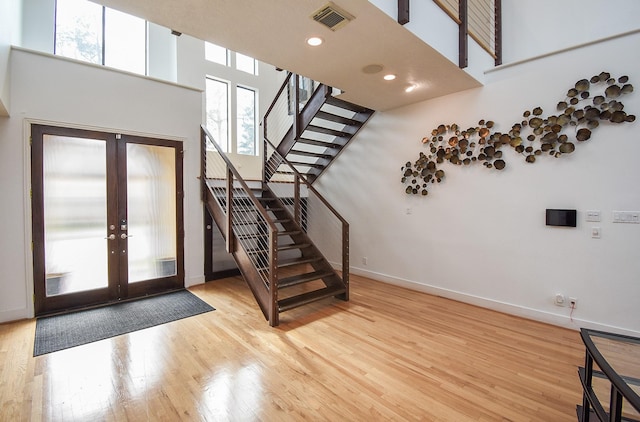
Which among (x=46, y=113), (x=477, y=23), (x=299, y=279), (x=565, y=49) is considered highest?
(x=477, y=23)

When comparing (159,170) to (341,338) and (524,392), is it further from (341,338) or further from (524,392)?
(524,392)

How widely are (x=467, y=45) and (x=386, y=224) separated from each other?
8.88ft

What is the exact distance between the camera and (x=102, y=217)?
12.5 ft

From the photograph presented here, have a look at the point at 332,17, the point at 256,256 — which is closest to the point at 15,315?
the point at 256,256

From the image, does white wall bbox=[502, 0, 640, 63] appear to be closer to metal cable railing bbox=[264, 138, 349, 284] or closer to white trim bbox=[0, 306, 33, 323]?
metal cable railing bbox=[264, 138, 349, 284]

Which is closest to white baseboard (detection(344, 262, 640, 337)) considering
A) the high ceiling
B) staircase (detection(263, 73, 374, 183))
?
staircase (detection(263, 73, 374, 183))

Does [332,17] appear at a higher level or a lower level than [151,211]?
higher

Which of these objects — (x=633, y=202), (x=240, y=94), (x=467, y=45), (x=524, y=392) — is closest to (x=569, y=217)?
(x=633, y=202)

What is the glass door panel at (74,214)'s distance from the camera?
3.51 m

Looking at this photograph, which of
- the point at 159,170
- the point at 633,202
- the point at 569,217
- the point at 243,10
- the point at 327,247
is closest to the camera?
the point at 243,10

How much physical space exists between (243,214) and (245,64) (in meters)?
4.08

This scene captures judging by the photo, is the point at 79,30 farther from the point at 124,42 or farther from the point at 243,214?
the point at 243,214

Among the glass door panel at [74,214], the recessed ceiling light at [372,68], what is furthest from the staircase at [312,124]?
the glass door panel at [74,214]

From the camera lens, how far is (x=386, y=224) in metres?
4.93
